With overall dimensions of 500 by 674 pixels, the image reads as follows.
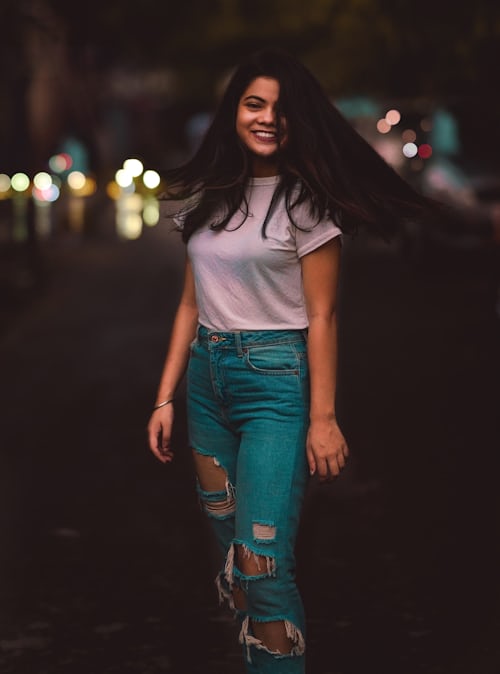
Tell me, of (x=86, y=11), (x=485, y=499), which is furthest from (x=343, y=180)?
(x=86, y=11)

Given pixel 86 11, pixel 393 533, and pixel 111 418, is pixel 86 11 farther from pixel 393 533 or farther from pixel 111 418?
pixel 393 533

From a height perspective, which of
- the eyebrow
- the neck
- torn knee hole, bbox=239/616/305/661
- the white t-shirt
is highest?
the eyebrow

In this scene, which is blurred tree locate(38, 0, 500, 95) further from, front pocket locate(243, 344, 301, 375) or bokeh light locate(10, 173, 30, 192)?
front pocket locate(243, 344, 301, 375)

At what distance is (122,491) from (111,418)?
206 cm

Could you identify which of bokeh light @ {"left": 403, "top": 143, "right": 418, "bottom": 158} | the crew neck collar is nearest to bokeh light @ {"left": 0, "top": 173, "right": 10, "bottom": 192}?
bokeh light @ {"left": 403, "top": 143, "right": 418, "bottom": 158}

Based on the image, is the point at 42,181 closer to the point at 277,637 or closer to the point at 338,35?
the point at 338,35

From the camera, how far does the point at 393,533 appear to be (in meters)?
6.62

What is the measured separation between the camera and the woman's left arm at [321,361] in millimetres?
3918

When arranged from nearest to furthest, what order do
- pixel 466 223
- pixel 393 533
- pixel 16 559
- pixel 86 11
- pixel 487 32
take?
pixel 16 559
pixel 393 533
pixel 487 32
pixel 466 223
pixel 86 11

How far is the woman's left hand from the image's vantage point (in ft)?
12.8

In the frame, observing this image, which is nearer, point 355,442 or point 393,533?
point 393,533

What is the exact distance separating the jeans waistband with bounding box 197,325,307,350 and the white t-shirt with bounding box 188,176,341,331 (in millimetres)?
13

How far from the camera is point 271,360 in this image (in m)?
3.97

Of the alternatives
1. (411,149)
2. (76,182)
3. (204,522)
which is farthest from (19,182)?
(204,522)
